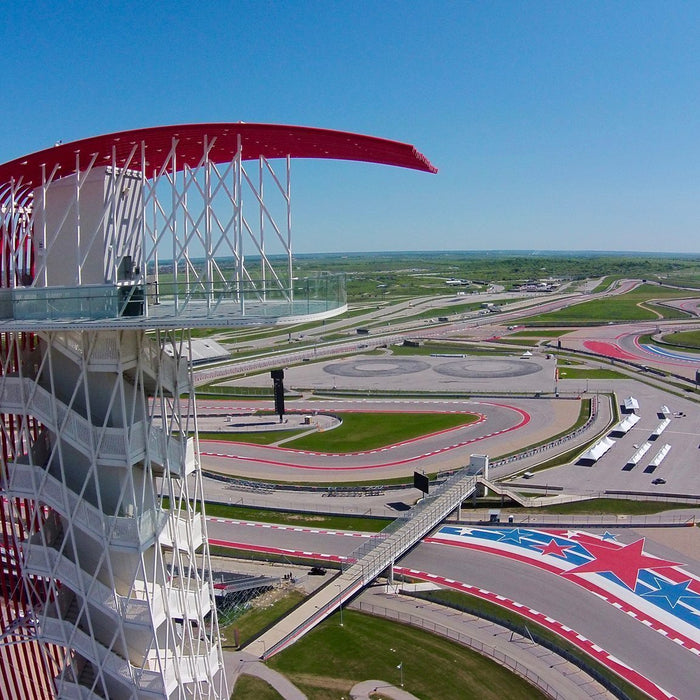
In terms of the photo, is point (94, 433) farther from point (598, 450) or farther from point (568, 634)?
point (598, 450)

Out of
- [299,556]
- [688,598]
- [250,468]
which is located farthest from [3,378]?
[250,468]

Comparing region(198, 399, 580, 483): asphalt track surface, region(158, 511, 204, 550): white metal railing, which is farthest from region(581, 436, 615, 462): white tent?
region(158, 511, 204, 550): white metal railing

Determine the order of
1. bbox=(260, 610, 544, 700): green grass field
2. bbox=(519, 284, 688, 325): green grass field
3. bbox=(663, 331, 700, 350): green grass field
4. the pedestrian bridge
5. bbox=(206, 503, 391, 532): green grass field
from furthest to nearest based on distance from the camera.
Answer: bbox=(519, 284, 688, 325): green grass field, bbox=(663, 331, 700, 350): green grass field, bbox=(206, 503, 391, 532): green grass field, the pedestrian bridge, bbox=(260, 610, 544, 700): green grass field

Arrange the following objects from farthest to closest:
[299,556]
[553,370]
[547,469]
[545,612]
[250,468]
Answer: [553,370] → [250,468] → [547,469] → [299,556] → [545,612]

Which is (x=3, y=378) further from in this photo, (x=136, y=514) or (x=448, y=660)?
(x=448, y=660)

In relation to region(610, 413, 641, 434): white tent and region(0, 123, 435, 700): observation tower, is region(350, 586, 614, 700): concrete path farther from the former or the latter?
region(610, 413, 641, 434): white tent
